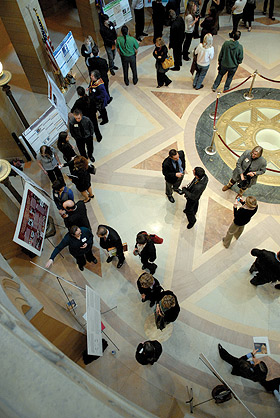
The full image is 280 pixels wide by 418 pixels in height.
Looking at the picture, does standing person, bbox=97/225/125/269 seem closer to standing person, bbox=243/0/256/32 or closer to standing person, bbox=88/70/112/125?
standing person, bbox=88/70/112/125

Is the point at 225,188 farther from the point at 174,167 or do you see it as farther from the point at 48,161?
the point at 48,161

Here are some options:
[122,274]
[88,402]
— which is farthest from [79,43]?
[88,402]

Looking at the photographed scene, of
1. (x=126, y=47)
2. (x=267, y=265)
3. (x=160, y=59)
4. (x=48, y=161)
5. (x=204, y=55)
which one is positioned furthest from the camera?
(x=126, y=47)

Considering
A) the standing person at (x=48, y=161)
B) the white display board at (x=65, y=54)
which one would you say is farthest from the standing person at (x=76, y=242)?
the white display board at (x=65, y=54)

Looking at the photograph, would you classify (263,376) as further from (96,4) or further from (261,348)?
(96,4)

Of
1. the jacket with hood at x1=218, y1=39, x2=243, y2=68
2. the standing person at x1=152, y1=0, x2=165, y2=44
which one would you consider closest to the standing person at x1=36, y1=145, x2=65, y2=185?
the jacket with hood at x1=218, y1=39, x2=243, y2=68

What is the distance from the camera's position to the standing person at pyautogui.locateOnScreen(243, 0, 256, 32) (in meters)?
10.1

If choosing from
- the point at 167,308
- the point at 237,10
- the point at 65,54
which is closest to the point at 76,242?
the point at 167,308

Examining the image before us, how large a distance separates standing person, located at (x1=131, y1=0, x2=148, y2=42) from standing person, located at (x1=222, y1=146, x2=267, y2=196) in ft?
22.8

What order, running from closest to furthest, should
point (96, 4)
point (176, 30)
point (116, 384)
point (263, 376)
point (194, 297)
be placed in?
point (263, 376), point (116, 384), point (194, 297), point (176, 30), point (96, 4)

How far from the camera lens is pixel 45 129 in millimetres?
7230

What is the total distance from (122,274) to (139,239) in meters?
1.44

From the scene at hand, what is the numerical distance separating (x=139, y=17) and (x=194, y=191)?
771 cm

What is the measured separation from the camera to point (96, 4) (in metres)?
9.96
